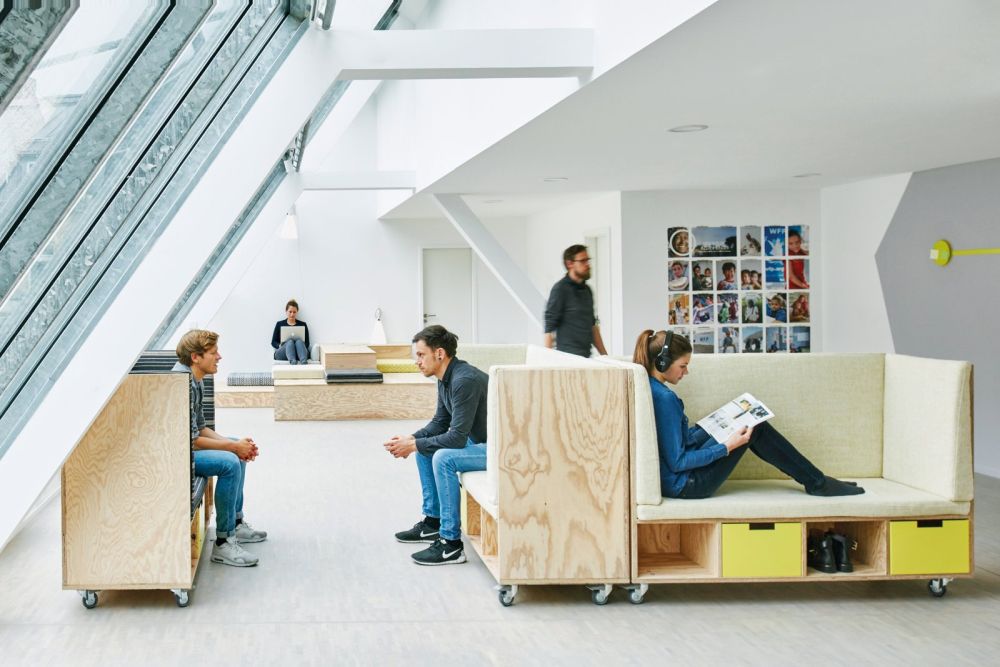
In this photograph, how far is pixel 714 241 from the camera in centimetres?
1027

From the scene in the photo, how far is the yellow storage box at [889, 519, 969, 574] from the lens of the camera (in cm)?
433

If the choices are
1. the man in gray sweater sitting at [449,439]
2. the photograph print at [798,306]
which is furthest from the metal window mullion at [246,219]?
the man in gray sweater sitting at [449,439]

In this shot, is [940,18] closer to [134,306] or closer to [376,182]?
[134,306]

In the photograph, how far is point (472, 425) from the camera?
520cm

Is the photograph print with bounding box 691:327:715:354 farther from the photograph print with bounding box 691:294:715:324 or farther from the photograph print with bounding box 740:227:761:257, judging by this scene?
the photograph print with bounding box 740:227:761:257

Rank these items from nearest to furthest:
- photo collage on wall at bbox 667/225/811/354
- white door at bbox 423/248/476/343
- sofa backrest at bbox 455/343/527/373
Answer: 1. sofa backrest at bbox 455/343/527/373
2. photo collage on wall at bbox 667/225/811/354
3. white door at bbox 423/248/476/343

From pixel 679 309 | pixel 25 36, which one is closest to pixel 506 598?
pixel 25 36

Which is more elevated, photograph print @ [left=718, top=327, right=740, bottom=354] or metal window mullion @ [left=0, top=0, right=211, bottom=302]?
metal window mullion @ [left=0, top=0, right=211, bottom=302]

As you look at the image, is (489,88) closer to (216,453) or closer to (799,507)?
(216,453)

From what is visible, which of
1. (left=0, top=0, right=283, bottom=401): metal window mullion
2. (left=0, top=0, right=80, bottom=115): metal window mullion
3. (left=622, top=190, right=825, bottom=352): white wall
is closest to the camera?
(left=0, top=0, right=80, bottom=115): metal window mullion

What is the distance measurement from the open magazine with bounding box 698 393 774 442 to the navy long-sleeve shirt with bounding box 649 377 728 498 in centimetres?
9

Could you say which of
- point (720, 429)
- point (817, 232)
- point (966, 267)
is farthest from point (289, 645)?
point (817, 232)

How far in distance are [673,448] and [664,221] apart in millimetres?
6086

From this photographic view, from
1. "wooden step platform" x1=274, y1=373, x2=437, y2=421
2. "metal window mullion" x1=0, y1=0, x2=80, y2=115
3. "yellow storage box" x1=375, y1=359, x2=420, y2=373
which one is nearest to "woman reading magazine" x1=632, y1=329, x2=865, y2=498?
"metal window mullion" x1=0, y1=0, x2=80, y2=115
